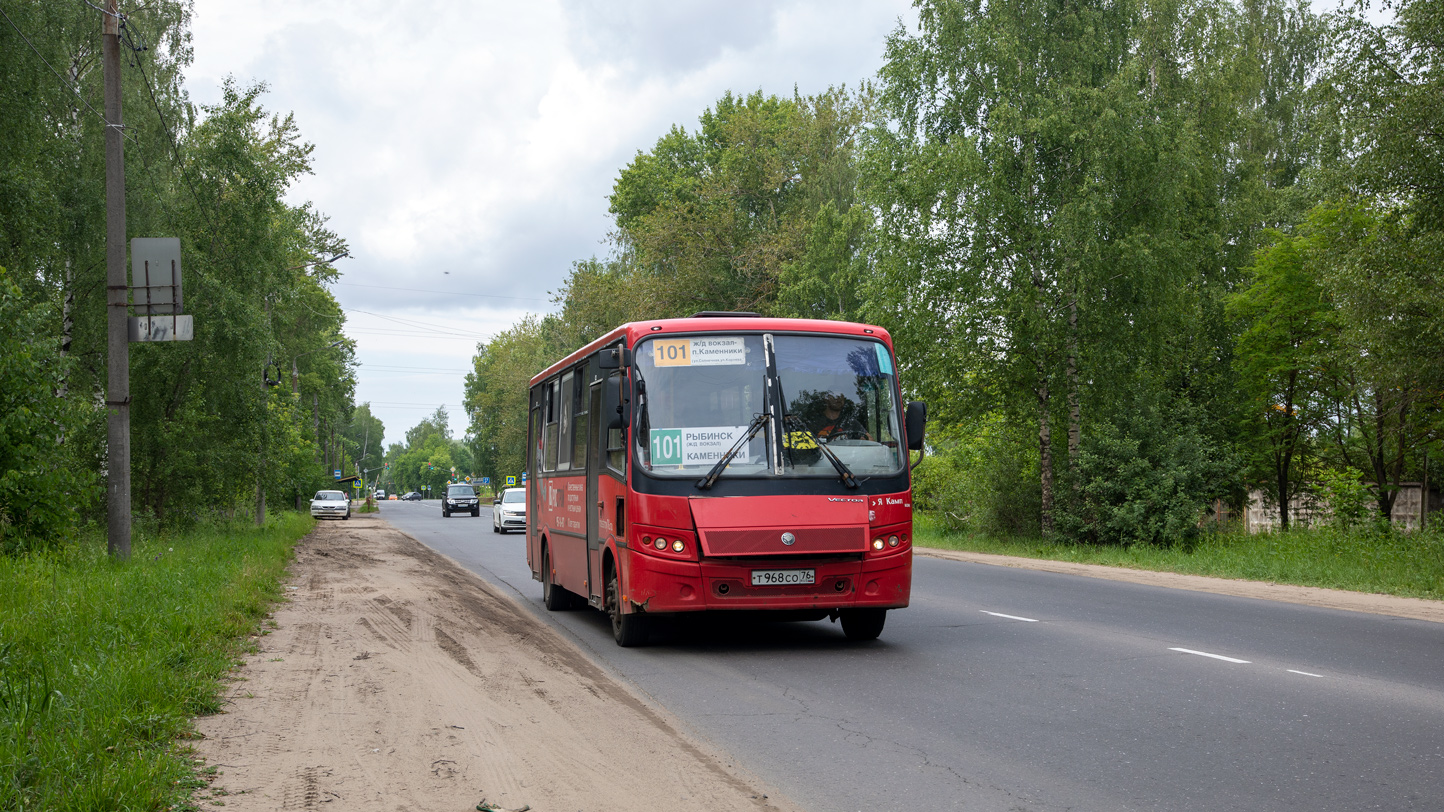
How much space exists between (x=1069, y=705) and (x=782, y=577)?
3020 mm

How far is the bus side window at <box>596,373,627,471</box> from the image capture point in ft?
35.2

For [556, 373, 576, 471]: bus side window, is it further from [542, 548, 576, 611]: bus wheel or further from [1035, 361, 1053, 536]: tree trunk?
[1035, 361, 1053, 536]: tree trunk

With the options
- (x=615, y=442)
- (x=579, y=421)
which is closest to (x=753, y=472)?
(x=615, y=442)

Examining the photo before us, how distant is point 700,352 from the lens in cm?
1089

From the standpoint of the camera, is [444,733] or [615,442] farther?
[615,442]

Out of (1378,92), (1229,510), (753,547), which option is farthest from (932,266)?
(753,547)

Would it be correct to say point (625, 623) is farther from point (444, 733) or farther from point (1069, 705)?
point (1069, 705)

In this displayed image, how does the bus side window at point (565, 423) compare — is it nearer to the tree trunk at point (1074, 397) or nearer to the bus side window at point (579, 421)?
the bus side window at point (579, 421)

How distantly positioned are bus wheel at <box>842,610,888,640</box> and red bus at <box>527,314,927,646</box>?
14 mm

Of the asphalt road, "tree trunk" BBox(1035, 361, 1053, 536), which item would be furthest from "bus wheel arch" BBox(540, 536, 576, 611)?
"tree trunk" BBox(1035, 361, 1053, 536)

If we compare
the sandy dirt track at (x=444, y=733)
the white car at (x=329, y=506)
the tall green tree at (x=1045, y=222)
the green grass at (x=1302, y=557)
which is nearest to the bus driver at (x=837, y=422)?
the sandy dirt track at (x=444, y=733)

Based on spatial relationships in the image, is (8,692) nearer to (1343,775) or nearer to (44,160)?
(1343,775)

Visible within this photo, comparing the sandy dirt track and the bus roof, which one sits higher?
the bus roof

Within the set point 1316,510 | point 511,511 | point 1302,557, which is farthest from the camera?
point 511,511
